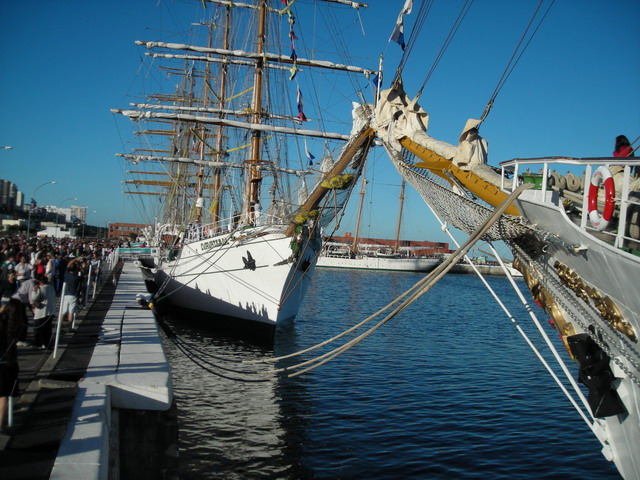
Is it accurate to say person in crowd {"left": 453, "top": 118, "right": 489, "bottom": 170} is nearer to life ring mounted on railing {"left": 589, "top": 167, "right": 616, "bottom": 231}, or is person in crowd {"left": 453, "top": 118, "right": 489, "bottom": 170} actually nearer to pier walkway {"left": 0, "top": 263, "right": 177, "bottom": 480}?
life ring mounted on railing {"left": 589, "top": 167, "right": 616, "bottom": 231}

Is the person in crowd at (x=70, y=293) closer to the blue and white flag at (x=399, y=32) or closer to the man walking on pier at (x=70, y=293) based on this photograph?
the man walking on pier at (x=70, y=293)

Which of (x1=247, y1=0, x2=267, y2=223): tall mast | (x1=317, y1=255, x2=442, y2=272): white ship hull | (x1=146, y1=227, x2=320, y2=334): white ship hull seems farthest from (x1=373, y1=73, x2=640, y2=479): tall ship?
(x1=317, y1=255, x2=442, y2=272): white ship hull

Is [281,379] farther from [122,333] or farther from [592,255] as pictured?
[592,255]

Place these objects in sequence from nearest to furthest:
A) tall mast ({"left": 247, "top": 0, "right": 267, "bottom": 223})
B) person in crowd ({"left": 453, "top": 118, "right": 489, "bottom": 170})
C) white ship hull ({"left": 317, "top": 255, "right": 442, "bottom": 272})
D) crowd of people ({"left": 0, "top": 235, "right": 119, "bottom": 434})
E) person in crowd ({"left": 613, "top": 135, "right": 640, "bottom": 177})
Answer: crowd of people ({"left": 0, "top": 235, "right": 119, "bottom": 434})
person in crowd ({"left": 613, "top": 135, "right": 640, "bottom": 177})
person in crowd ({"left": 453, "top": 118, "right": 489, "bottom": 170})
tall mast ({"left": 247, "top": 0, "right": 267, "bottom": 223})
white ship hull ({"left": 317, "top": 255, "right": 442, "bottom": 272})

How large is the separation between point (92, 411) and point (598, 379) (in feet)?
16.8

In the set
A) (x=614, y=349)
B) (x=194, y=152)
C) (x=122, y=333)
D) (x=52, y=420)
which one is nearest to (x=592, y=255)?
(x=614, y=349)

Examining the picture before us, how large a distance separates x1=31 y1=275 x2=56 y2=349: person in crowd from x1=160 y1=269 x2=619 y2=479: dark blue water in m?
2.62

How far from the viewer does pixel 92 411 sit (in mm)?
5551

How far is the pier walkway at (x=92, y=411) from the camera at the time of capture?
4.59 meters

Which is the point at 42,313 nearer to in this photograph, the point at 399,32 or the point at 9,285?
the point at 9,285

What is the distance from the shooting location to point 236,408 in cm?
1027

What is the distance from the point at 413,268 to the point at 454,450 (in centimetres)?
7241

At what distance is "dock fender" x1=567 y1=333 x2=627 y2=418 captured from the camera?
553 centimetres

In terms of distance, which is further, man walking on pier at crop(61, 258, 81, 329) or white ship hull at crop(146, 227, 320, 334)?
white ship hull at crop(146, 227, 320, 334)
